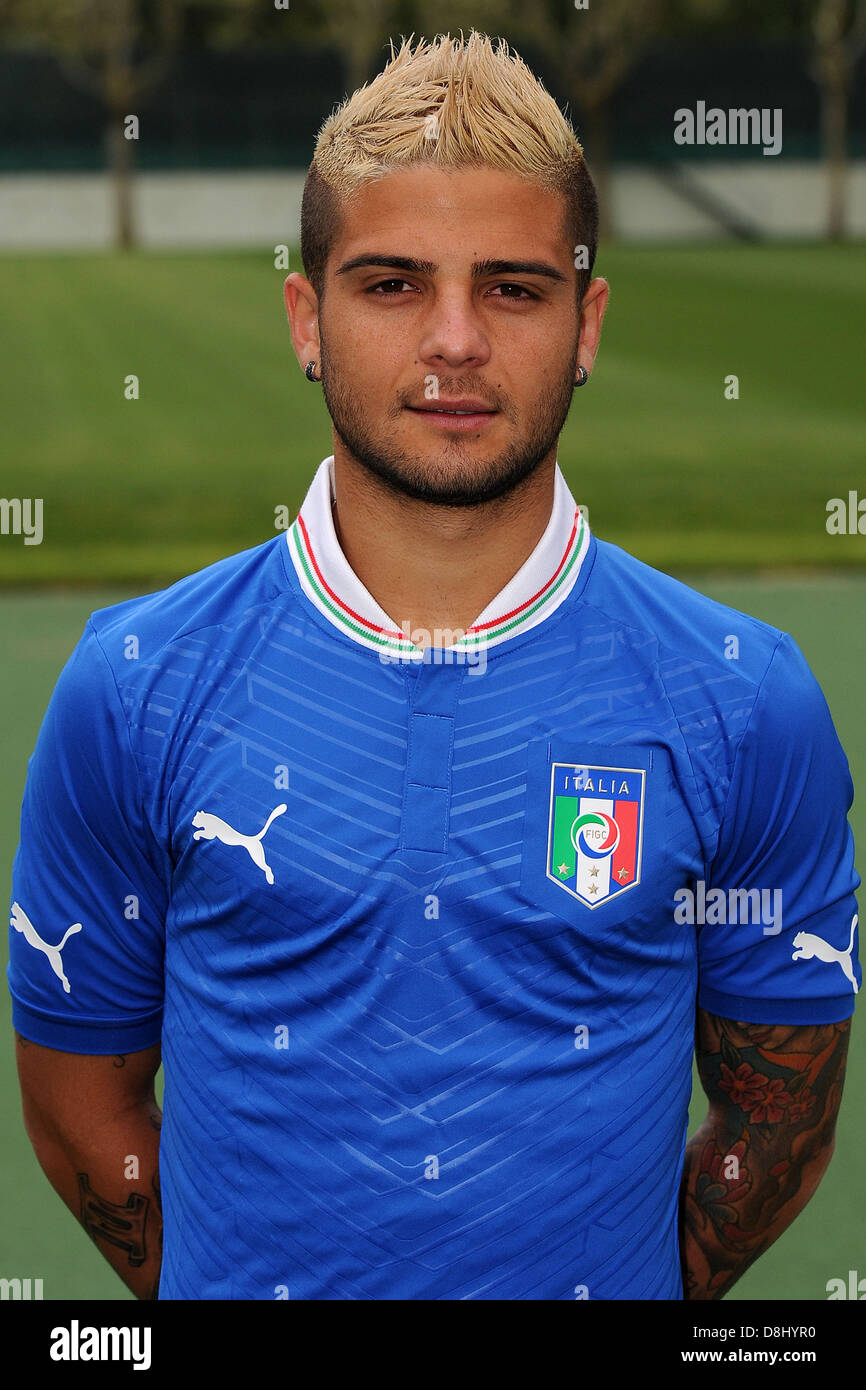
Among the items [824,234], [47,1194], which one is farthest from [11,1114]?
[824,234]

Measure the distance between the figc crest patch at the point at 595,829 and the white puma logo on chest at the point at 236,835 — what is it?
1.17ft

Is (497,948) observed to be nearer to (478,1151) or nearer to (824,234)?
(478,1151)

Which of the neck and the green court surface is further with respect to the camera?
the green court surface

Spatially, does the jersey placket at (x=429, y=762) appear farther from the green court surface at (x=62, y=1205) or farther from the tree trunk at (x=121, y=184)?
→ the tree trunk at (x=121, y=184)

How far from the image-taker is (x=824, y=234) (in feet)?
146

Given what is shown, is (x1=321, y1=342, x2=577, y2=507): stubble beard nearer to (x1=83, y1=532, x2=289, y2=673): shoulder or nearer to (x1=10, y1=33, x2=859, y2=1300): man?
(x1=10, y1=33, x2=859, y2=1300): man

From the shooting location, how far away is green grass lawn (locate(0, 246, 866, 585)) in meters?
14.1

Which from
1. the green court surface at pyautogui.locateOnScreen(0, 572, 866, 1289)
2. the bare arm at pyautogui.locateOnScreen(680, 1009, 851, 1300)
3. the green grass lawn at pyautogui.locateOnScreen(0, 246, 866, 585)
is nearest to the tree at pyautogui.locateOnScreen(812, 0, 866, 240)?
the green grass lawn at pyautogui.locateOnScreen(0, 246, 866, 585)

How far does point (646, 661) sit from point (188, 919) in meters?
0.70

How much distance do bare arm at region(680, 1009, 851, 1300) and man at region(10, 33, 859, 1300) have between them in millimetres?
235

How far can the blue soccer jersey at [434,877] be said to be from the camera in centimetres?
241

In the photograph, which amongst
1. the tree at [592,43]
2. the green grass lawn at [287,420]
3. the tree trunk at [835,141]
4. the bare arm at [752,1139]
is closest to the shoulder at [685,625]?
the bare arm at [752,1139]

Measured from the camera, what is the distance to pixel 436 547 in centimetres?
251

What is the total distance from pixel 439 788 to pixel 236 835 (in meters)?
0.27
